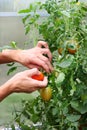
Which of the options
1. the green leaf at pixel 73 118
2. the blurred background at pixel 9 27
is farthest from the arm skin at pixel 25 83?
the blurred background at pixel 9 27

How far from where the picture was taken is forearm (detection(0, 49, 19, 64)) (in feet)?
3.57

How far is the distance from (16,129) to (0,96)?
0.34m

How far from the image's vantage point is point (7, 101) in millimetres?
1833

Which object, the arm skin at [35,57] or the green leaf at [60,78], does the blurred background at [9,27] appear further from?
the green leaf at [60,78]

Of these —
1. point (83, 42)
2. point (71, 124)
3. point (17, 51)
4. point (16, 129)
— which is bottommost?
point (16, 129)

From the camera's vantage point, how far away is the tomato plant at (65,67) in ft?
2.88

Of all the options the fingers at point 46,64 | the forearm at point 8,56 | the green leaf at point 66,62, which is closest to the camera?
the green leaf at point 66,62

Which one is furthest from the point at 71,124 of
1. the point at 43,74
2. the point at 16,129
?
the point at 16,129

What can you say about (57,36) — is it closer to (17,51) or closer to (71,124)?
(17,51)

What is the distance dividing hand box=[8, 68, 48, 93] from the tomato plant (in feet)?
0.16

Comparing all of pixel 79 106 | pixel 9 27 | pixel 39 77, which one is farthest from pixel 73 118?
pixel 9 27

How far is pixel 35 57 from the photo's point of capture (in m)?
0.99

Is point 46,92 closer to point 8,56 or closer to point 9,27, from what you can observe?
point 8,56

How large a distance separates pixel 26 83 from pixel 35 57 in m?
0.13
